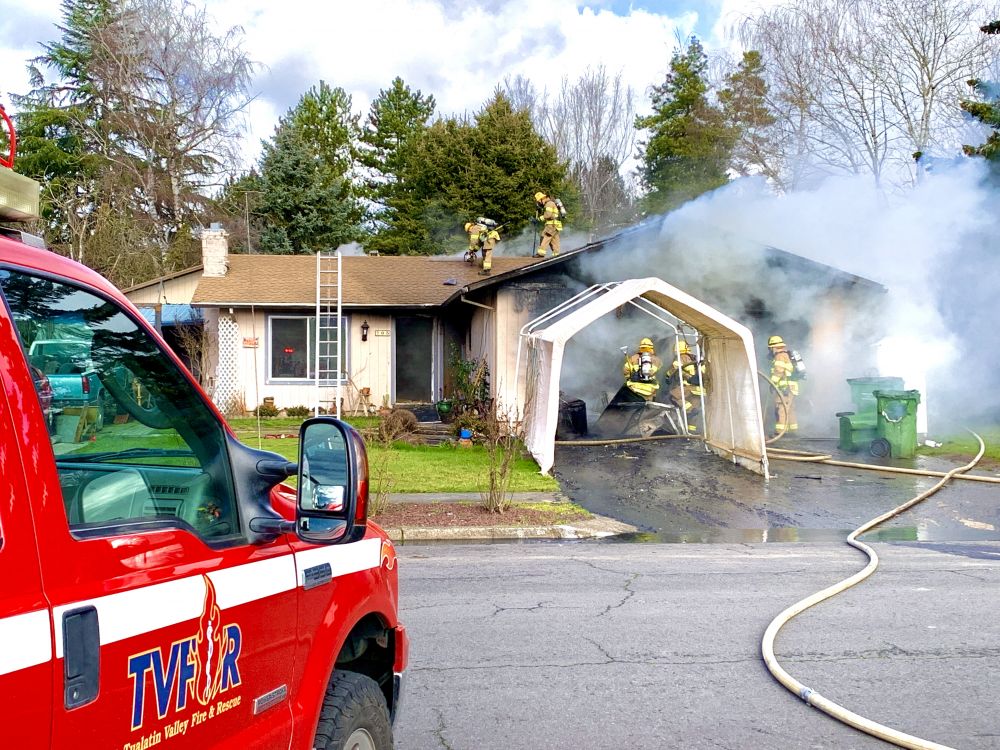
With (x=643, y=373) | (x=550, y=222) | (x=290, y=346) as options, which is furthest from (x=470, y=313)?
(x=643, y=373)

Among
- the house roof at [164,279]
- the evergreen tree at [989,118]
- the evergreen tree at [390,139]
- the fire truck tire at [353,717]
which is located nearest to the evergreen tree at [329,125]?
the evergreen tree at [390,139]

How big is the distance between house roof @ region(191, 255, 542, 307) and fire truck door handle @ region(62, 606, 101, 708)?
1944 centimetres

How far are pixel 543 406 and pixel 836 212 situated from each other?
500 inches

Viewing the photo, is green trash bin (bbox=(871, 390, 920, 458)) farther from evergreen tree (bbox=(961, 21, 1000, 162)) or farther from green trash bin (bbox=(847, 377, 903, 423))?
evergreen tree (bbox=(961, 21, 1000, 162))

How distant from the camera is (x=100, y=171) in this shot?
36.3m

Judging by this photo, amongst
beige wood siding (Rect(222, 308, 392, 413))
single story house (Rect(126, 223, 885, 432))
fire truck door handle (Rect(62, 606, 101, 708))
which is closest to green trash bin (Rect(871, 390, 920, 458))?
single story house (Rect(126, 223, 885, 432))

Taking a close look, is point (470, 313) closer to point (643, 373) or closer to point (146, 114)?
point (643, 373)

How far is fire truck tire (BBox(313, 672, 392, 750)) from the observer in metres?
2.91

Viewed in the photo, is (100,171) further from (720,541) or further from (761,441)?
(720,541)

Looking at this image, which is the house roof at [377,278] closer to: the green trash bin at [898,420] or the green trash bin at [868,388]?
the green trash bin at [868,388]

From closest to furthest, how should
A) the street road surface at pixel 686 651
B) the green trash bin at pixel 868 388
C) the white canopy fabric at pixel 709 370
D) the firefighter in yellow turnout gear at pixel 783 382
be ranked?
the street road surface at pixel 686 651, the white canopy fabric at pixel 709 370, the green trash bin at pixel 868 388, the firefighter in yellow turnout gear at pixel 783 382

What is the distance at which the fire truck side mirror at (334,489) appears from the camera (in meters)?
2.62

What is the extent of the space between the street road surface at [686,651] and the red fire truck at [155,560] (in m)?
1.90

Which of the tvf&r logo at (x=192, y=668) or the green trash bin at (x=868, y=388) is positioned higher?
the green trash bin at (x=868, y=388)
